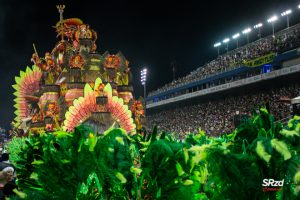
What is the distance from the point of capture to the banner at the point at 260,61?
127ft

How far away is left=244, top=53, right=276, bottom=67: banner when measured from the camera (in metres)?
38.6

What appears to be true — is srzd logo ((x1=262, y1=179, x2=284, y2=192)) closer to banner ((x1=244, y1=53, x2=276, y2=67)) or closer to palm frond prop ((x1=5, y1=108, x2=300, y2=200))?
palm frond prop ((x1=5, y1=108, x2=300, y2=200))

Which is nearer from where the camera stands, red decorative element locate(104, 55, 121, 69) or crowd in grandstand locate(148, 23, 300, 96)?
red decorative element locate(104, 55, 121, 69)

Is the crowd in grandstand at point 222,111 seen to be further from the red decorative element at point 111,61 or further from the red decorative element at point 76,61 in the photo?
the red decorative element at point 76,61

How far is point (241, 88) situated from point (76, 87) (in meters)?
20.8

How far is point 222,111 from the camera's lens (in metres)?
44.9

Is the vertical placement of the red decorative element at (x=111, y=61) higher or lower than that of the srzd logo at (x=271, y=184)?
higher

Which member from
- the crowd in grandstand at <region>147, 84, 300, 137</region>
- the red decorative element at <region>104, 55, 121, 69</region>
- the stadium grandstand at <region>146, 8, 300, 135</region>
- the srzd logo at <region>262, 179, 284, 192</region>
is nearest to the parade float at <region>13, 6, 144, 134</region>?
the red decorative element at <region>104, 55, 121, 69</region>

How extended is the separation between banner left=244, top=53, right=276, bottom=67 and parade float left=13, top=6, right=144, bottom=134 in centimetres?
1468

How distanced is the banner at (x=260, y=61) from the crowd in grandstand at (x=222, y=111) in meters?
3.04

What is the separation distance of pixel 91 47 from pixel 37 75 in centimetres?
793

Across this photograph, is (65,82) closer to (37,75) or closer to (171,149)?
(37,75)

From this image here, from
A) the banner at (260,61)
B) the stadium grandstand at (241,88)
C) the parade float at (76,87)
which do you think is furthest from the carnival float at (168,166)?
the banner at (260,61)

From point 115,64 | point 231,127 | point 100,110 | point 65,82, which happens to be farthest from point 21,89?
point 231,127
